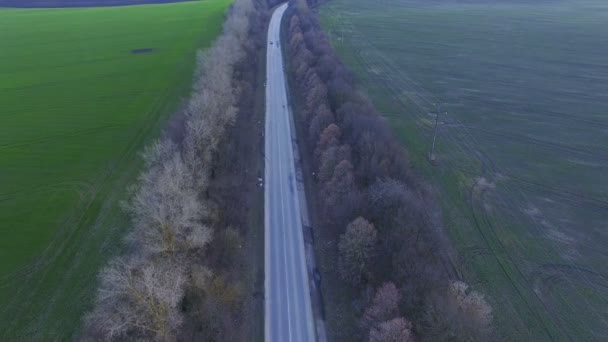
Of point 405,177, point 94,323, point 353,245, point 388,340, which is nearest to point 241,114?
point 405,177

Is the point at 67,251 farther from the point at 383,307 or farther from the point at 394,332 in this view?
the point at 394,332

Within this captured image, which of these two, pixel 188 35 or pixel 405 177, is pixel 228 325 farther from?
pixel 188 35

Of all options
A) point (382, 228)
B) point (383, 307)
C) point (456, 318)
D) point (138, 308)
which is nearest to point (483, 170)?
point (382, 228)

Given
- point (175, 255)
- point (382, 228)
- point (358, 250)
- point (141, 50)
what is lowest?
point (358, 250)

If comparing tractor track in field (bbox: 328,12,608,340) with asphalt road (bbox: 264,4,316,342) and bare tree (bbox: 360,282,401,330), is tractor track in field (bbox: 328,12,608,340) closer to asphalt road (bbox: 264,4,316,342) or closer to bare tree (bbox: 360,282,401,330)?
bare tree (bbox: 360,282,401,330)

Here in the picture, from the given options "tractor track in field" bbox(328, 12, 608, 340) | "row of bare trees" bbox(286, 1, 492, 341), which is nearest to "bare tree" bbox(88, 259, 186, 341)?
"row of bare trees" bbox(286, 1, 492, 341)
